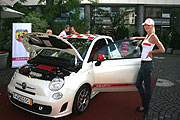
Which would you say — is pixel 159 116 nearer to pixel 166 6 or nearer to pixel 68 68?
pixel 68 68

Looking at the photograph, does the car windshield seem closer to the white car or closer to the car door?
the white car

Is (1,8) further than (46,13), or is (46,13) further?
(46,13)

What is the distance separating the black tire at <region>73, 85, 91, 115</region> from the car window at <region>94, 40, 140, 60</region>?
38.7 inches

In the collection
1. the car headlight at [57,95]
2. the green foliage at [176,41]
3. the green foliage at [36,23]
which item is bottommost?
the car headlight at [57,95]

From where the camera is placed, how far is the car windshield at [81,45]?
4.28 m

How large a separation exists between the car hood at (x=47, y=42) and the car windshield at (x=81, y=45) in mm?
416

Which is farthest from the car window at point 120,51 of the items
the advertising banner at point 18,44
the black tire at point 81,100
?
the advertising banner at point 18,44

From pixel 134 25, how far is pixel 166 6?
570 cm

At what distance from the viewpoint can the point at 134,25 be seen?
90.5 ft

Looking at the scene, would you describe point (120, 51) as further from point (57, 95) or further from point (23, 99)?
point (23, 99)

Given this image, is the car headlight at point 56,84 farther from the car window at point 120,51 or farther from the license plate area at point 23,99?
the car window at point 120,51

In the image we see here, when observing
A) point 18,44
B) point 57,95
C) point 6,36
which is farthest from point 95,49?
point 6,36

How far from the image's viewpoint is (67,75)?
356 cm

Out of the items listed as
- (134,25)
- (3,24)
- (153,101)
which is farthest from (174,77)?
(134,25)
